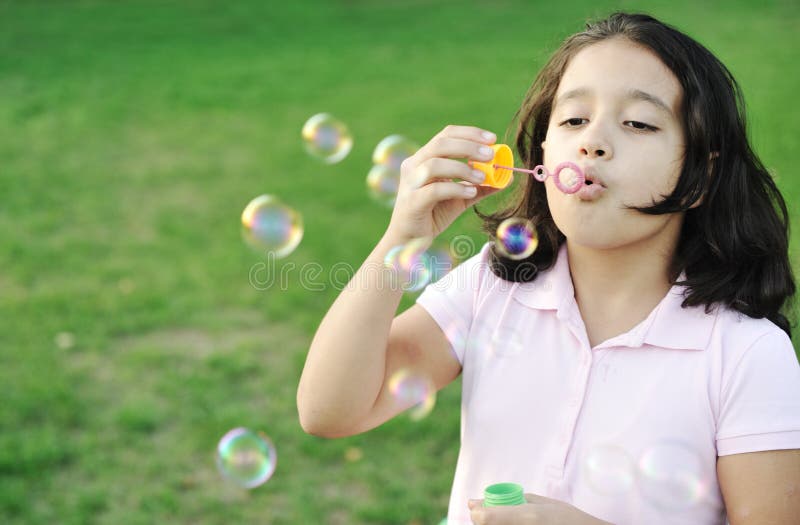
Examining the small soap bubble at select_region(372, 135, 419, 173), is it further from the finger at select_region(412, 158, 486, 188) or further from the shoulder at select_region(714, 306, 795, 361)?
the shoulder at select_region(714, 306, 795, 361)

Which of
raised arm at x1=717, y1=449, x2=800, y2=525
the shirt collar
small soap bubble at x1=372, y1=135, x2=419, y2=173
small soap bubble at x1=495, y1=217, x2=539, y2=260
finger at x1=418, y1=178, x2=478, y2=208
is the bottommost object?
raised arm at x1=717, y1=449, x2=800, y2=525

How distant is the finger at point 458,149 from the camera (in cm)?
158

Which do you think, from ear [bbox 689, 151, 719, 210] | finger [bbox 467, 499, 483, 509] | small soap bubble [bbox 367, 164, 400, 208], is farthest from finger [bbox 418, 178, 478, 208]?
small soap bubble [bbox 367, 164, 400, 208]

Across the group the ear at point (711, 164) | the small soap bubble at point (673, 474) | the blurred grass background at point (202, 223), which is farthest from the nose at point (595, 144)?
the blurred grass background at point (202, 223)

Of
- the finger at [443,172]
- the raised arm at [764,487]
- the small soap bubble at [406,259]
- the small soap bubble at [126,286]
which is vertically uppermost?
the small soap bubble at [126,286]

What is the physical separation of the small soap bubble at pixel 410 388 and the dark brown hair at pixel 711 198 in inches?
9.8

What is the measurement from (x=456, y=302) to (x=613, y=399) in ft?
1.15

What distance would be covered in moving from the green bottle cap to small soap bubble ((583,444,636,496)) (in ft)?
0.62

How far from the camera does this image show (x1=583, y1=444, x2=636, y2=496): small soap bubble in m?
1.53

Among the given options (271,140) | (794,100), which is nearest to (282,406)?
(271,140)

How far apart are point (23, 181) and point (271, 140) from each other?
1846mm

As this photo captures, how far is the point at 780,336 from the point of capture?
1.53 meters

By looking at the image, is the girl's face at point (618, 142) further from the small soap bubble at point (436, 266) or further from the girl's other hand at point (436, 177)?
the small soap bubble at point (436, 266)

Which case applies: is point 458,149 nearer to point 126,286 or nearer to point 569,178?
point 569,178
